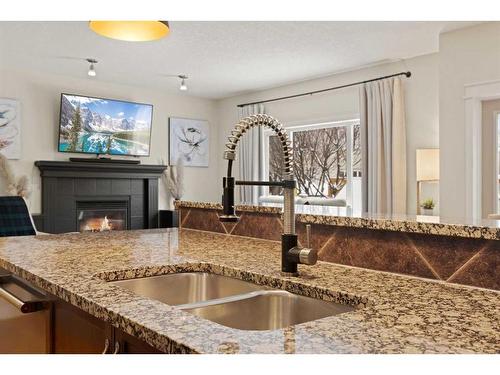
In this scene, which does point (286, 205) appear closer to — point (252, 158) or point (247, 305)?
point (247, 305)

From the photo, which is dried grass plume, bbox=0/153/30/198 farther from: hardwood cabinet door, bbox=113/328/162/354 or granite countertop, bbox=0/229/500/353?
hardwood cabinet door, bbox=113/328/162/354

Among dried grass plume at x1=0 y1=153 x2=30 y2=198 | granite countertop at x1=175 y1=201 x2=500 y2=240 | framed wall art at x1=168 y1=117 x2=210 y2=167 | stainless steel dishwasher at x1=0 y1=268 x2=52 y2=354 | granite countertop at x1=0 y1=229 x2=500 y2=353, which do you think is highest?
framed wall art at x1=168 y1=117 x2=210 y2=167

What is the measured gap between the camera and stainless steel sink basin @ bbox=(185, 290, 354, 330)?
3.88ft

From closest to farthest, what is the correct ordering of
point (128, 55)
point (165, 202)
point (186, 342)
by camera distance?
point (186, 342) → point (128, 55) → point (165, 202)

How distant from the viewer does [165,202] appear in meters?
6.92

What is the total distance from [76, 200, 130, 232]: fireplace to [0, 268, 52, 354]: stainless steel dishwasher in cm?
465

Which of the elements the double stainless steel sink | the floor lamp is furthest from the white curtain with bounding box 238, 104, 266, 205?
the double stainless steel sink

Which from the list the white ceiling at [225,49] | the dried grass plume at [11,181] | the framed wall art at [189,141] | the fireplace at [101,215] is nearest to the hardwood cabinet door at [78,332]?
the white ceiling at [225,49]

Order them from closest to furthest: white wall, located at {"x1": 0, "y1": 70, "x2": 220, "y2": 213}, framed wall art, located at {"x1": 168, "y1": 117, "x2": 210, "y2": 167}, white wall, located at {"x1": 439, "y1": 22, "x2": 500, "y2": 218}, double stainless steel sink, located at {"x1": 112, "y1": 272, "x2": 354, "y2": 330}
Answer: double stainless steel sink, located at {"x1": 112, "y1": 272, "x2": 354, "y2": 330}, white wall, located at {"x1": 439, "y1": 22, "x2": 500, "y2": 218}, white wall, located at {"x1": 0, "y1": 70, "x2": 220, "y2": 213}, framed wall art, located at {"x1": 168, "y1": 117, "x2": 210, "y2": 167}

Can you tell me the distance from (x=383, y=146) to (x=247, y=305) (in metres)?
4.32
